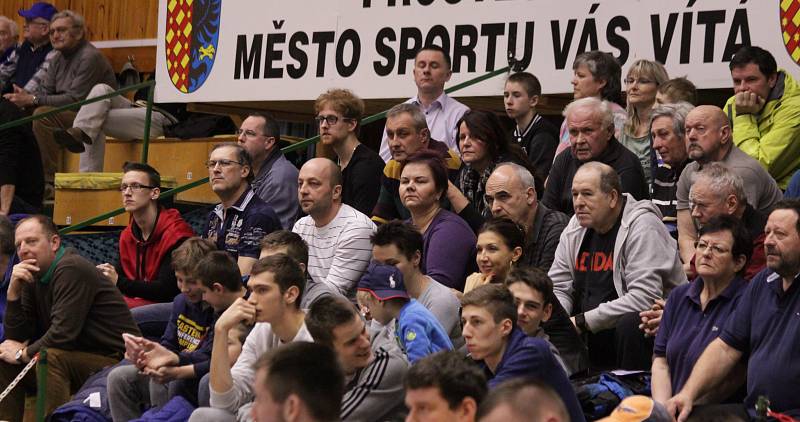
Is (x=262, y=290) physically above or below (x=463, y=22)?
below

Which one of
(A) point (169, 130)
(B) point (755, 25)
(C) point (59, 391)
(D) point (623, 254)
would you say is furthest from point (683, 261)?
(A) point (169, 130)

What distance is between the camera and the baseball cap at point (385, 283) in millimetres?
6535

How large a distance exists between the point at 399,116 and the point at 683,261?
211 cm

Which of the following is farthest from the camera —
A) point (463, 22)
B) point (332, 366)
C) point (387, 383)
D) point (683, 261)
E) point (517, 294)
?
point (463, 22)

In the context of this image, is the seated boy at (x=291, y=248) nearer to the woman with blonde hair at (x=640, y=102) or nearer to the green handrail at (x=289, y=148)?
the woman with blonde hair at (x=640, y=102)

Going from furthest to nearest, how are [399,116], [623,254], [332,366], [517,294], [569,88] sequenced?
[569,88] → [399,116] → [623,254] → [517,294] → [332,366]

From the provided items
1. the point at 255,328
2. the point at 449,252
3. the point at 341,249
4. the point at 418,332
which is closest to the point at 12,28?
the point at 341,249

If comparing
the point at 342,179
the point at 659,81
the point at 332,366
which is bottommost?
the point at 332,366

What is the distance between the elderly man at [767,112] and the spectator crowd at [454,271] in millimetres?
14

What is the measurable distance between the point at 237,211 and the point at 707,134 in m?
3.04

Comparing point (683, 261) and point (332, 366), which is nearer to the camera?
point (332, 366)

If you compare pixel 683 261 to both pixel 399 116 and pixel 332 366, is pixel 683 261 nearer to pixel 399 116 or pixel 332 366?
pixel 399 116

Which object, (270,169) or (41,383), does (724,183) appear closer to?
(270,169)

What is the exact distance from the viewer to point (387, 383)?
239 inches
